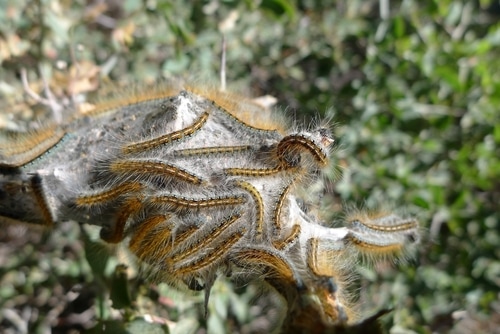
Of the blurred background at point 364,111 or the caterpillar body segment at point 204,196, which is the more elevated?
the blurred background at point 364,111

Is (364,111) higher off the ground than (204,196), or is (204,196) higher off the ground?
(364,111)

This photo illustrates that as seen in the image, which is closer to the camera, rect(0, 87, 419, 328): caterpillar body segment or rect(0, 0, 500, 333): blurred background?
rect(0, 87, 419, 328): caterpillar body segment

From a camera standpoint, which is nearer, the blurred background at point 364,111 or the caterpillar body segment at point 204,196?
the caterpillar body segment at point 204,196

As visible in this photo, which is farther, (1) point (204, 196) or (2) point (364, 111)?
(2) point (364, 111)

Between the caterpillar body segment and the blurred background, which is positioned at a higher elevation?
the blurred background
